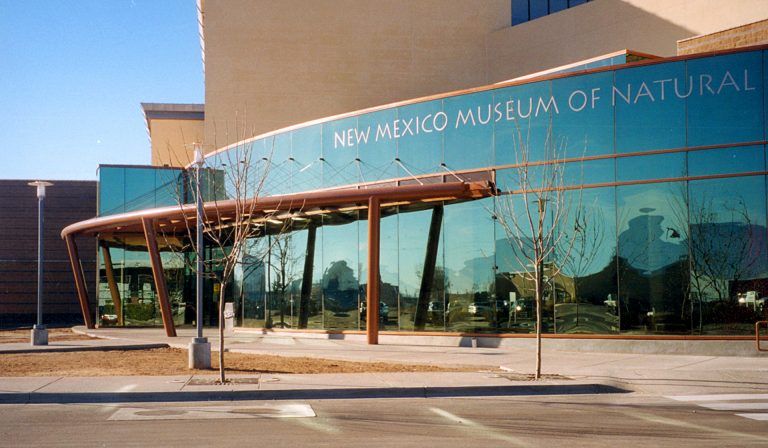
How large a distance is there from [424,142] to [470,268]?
4.22 metres

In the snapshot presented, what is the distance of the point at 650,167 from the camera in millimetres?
21891

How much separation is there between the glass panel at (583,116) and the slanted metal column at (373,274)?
19.0 ft

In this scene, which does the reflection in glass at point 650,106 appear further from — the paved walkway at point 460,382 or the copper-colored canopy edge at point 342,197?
the paved walkway at point 460,382

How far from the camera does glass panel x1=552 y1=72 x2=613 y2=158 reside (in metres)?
22.5

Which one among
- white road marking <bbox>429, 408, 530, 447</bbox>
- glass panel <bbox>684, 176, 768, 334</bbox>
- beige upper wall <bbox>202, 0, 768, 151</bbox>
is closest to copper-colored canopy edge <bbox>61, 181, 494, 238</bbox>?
glass panel <bbox>684, 176, 768, 334</bbox>

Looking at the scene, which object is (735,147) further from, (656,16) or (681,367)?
(656,16)

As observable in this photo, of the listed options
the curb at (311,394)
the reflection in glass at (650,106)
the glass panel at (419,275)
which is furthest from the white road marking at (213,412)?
the reflection in glass at (650,106)

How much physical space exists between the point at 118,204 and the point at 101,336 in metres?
9.01

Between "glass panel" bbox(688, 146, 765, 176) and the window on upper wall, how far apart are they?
Result: 2187cm

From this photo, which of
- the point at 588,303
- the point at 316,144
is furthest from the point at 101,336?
the point at 588,303

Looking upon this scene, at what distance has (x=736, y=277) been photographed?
68.2 ft

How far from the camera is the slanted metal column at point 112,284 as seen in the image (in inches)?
1507

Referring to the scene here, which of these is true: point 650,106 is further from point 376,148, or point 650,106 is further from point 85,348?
point 85,348

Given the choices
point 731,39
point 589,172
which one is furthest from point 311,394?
point 731,39
